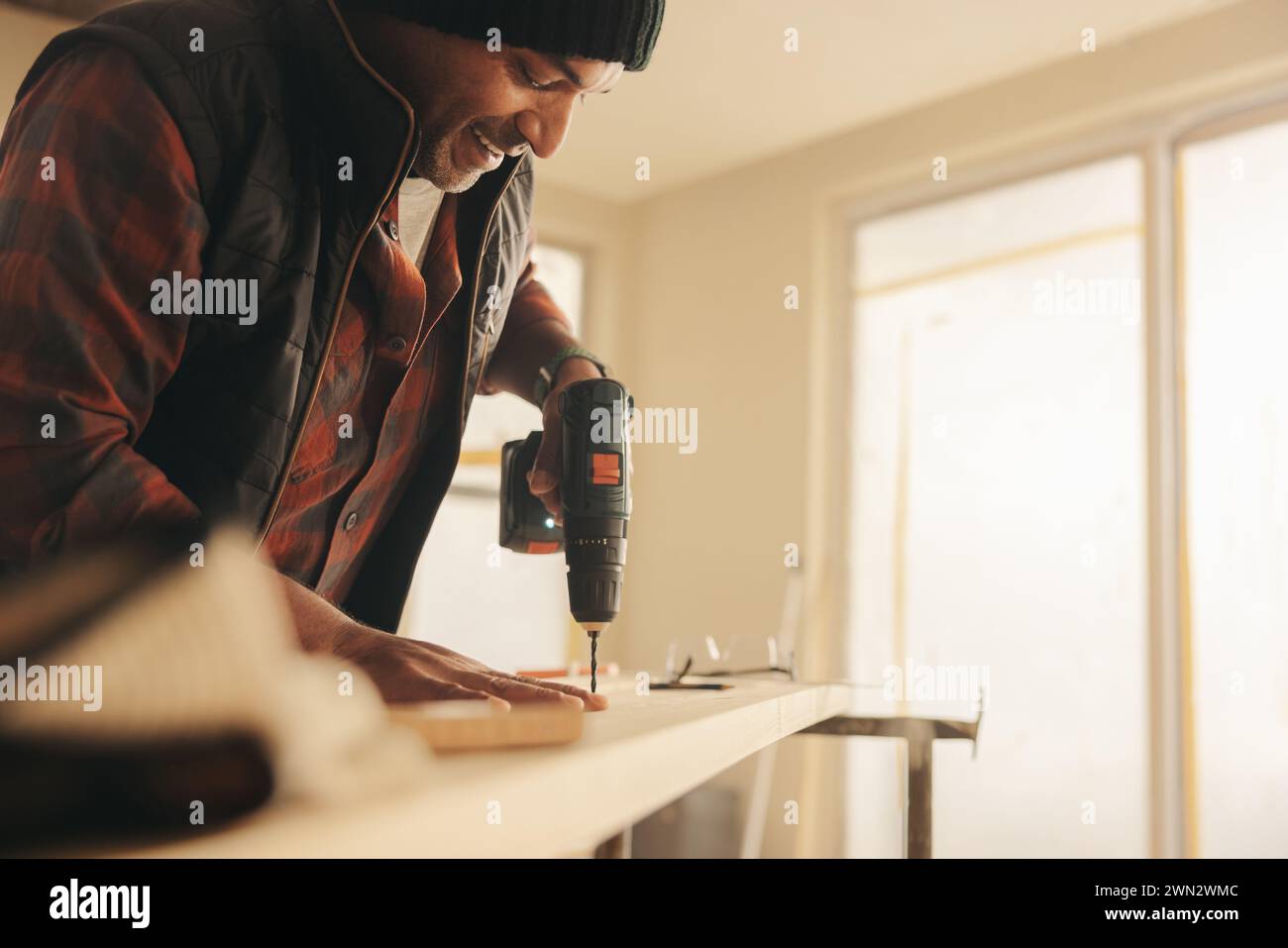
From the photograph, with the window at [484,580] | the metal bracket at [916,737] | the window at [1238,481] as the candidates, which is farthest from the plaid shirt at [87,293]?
the window at [484,580]

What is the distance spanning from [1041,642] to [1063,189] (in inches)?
62.8

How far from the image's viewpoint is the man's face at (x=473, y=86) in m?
0.93

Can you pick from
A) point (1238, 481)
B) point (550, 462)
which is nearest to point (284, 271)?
point (550, 462)

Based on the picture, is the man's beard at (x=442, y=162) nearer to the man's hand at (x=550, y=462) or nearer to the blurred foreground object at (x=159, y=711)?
the man's hand at (x=550, y=462)

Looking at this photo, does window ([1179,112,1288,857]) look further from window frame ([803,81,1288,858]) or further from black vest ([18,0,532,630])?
black vest ([18,0,532,630])

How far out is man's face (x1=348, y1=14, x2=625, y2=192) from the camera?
0.93 meters

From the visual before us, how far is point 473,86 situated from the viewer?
37.0 inches

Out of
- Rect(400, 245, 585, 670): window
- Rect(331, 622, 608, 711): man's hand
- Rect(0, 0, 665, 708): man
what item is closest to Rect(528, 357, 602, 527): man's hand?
Rect(0, 0, 665, 708): man

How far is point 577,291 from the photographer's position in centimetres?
467

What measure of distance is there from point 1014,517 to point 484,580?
2.12 meters

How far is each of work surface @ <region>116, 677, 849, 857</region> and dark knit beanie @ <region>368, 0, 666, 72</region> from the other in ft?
1.97

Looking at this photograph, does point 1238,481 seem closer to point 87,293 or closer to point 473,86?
point 473,86

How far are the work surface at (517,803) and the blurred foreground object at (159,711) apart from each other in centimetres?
1

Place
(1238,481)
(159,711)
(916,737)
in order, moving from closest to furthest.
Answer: (159,711), (916,737), (1238,481)
